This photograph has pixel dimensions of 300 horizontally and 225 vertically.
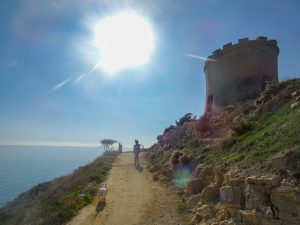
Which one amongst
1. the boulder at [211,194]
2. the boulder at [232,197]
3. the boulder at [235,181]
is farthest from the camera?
the boulder at [211,194]

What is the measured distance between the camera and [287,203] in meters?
6.00

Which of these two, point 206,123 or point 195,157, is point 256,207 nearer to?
point 195,157

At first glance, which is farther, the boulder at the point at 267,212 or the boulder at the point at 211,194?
the boulder at the point at 211,194


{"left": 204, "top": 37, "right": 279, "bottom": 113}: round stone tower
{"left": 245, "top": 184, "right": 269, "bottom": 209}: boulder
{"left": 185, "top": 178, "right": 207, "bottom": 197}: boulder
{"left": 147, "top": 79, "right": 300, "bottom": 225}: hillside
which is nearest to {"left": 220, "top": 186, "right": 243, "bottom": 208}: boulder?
{"left": 147, "top": 79, "right": 300, "bottom": 225}: hillside

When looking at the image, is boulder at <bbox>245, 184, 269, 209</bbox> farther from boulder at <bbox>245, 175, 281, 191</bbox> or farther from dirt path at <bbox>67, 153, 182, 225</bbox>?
dirt path at <bbox>67, 153, 182, 225</bbox>

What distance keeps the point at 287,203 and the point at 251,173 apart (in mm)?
1545

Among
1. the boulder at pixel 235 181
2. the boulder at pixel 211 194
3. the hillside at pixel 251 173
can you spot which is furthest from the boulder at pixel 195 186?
the boulder at pixel 235 181

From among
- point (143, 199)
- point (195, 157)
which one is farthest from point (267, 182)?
point (195, 157)

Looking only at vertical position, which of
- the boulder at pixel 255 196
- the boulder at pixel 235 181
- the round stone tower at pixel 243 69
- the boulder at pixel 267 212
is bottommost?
the boulder at pixel 267 212

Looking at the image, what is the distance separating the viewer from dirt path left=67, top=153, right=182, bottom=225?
926 cm

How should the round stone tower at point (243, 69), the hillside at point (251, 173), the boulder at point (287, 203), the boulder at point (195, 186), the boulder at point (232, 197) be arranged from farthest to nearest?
the round stone tower at point (243, 69)
the boulder at point (195, 186)
the boulder at point (232, 197)
the hillside at point (251, 173)
the boulder at point (287, 203)

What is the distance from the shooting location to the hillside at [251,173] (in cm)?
625

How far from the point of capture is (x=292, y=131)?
835 cm

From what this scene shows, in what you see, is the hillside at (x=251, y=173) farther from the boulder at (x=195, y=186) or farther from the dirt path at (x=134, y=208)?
the dirt path at (x=134, y=208)
